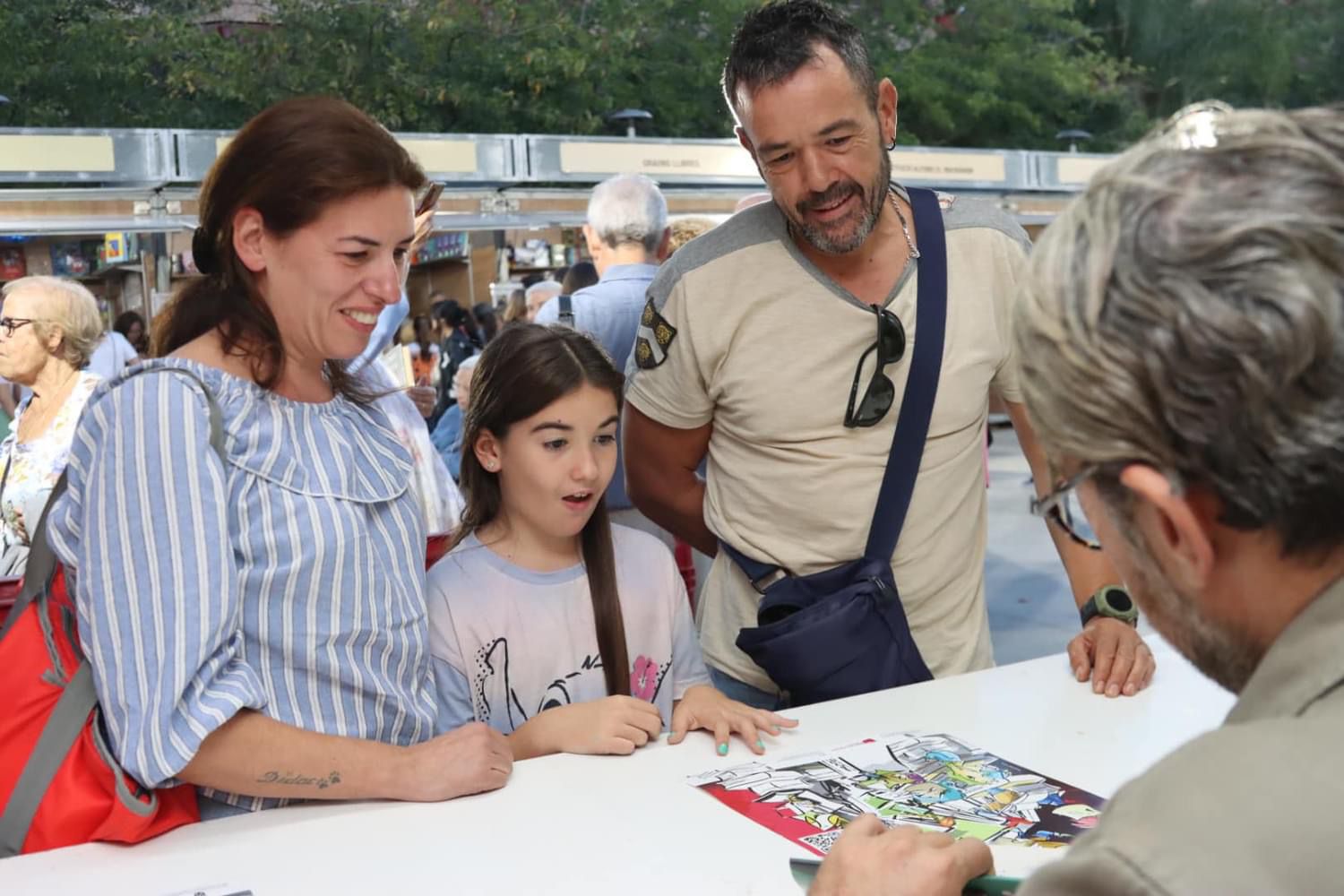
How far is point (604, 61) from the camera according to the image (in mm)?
15055

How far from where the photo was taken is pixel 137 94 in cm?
1224

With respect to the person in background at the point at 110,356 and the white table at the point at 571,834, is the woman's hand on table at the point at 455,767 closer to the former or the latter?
the white table at the point at 571,834

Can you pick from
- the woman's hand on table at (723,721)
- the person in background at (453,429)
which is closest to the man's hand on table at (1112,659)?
the woman's hand on table at (723,721)

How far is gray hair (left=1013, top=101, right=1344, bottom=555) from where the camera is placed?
0.64m

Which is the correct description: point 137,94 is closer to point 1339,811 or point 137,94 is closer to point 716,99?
point 716,99

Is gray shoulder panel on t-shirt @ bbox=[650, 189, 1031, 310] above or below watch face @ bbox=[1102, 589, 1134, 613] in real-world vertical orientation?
above

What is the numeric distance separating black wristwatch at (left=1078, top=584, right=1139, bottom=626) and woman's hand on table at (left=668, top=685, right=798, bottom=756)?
55cm

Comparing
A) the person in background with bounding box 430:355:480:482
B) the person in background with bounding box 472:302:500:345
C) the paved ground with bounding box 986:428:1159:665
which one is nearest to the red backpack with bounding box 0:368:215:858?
the paved ground with bounding box 986:428:1159:665

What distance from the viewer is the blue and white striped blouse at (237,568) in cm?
133

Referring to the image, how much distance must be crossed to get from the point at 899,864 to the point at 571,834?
0.43 m

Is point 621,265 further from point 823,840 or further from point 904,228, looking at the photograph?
point 823,840

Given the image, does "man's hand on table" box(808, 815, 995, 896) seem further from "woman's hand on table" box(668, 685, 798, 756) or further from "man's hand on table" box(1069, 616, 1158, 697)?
"man's hand on table" box(1069, 616, 1158, 697)

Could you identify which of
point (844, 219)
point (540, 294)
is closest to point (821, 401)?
point (844, 219)

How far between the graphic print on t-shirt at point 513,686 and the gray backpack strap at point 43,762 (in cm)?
69
